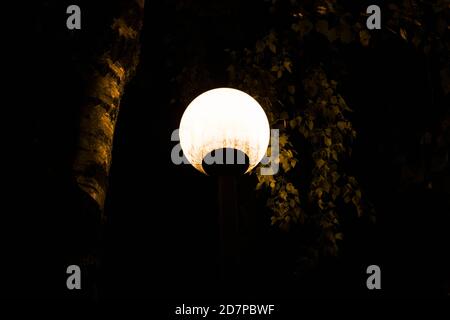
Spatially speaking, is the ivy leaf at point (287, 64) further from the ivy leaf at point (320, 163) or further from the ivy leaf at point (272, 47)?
the ivy leaf at point (320, 163)

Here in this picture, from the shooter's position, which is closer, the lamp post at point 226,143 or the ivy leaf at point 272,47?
the lamp post at point 226,143

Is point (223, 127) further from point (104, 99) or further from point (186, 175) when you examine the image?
point (186, 175)

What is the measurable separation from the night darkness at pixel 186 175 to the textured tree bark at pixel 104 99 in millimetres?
59

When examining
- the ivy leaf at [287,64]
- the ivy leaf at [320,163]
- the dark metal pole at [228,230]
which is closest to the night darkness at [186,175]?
the dark metal pole at [228,230]

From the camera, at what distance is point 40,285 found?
2.87m

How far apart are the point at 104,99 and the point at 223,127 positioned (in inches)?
42.0

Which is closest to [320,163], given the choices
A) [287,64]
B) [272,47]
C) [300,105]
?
[300,105]

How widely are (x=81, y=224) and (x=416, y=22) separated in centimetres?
314

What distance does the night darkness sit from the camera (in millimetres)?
3145

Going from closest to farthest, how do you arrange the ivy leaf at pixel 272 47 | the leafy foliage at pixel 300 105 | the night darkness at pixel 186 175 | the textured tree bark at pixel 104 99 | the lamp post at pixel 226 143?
the night darkness at pixel 186 175, the lamp post at pixel 226 143, the textured tree bark at pixel 104 99, the ivy leaf at pixel 272 47, the leafy foliage at pixel 300 105

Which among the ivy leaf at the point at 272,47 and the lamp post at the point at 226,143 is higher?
the ivy leaf at the point at 272,47

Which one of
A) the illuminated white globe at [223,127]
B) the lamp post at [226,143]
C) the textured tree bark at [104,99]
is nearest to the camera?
the lamp post at [226,143]

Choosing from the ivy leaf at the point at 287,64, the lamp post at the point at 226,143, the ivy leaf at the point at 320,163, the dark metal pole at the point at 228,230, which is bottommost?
the dark metal pole at the point at 228,230

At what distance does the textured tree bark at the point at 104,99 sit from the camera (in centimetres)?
363
